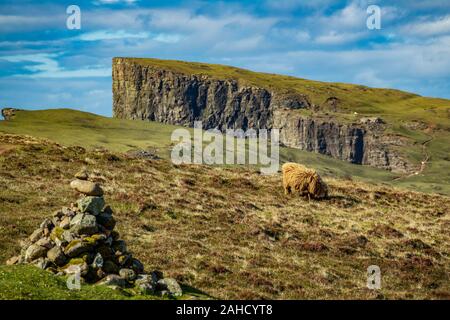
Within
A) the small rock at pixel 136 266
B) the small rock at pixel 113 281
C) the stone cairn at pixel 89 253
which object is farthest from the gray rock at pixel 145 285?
the small rock at pixel 136 266

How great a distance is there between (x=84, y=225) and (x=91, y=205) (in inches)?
39.6

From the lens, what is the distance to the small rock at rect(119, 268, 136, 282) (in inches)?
673

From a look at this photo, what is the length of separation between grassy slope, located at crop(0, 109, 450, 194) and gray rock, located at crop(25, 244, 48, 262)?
101286mm

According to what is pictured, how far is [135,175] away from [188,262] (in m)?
19.1

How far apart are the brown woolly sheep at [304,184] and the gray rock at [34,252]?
25.4 metres

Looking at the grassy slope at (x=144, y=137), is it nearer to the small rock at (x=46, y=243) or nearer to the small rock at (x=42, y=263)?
the small rock at (x=46, y=243)

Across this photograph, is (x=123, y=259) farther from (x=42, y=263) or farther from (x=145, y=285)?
(x=42, y=263)

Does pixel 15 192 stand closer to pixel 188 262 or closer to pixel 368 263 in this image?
pixel 188 262

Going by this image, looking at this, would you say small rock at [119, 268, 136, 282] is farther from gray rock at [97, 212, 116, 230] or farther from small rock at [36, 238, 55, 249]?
small rock at [36, 238, 55, 249]

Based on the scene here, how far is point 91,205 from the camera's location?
19.0 meters

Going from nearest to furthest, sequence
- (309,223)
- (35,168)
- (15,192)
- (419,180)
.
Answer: (15,192), (309,223), (35,168), (419,180)

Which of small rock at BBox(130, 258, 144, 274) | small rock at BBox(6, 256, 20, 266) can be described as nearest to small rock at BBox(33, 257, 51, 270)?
small rock at BBox(6, 256, 20, 266)
